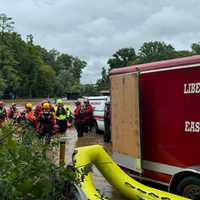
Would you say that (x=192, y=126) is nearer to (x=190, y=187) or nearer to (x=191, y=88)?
(x=191, y=88)

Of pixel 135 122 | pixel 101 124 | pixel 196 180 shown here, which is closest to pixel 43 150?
pixel 196 180

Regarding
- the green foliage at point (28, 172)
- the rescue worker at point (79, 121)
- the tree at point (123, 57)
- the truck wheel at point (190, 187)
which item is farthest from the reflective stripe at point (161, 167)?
the tree at point (123, 57)

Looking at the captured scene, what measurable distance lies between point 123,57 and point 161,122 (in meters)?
123

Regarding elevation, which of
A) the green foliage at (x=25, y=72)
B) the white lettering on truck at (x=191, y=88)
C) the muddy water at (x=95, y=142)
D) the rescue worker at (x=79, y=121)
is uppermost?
the green foliage at (x=25, y=72)

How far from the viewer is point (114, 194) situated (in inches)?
372

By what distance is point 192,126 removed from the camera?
7754 mm

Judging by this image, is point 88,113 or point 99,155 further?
point 88,113

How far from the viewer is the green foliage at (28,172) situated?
10.3 feet

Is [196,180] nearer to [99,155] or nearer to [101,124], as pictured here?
[99,155]

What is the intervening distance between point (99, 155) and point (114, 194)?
1.36 meters

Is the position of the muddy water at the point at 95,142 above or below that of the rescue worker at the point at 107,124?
below

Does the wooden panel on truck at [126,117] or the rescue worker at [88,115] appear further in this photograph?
the rescue worker at [88,115]

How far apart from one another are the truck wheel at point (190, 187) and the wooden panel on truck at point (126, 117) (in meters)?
1.23

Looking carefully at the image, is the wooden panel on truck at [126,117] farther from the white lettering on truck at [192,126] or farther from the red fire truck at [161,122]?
the white lettering on truck at [192,126]
